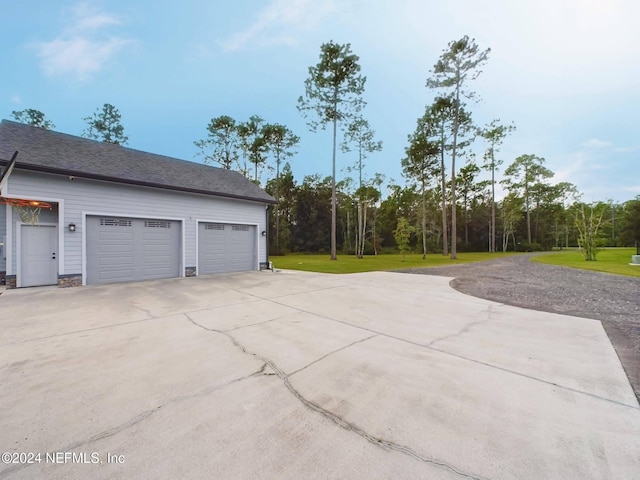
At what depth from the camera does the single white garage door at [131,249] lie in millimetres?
8172

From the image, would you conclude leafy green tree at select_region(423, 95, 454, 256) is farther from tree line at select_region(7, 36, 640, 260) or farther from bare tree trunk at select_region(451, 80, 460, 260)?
bare tree trunk at select_region(451, 80, 460, 260)

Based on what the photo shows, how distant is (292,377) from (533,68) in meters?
16.3

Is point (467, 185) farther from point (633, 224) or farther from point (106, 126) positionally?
point (106, 126)

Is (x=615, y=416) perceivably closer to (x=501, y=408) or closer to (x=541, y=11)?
(x=501, y=408)

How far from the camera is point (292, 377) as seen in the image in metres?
2.52

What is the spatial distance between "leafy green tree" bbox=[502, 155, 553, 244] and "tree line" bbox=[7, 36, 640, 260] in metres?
Answer: 0.14

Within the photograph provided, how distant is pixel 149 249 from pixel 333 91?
16889 mm

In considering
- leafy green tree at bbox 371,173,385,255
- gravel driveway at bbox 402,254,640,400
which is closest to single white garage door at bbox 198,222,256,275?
gravel driveway at bbox 402,254,640,400

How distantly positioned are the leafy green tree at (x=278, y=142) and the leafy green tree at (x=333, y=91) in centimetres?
786

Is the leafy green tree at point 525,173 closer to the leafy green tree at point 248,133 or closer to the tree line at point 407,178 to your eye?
the tree line at point 407,178

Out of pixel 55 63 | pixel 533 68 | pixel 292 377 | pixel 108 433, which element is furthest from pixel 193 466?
pixel 533 68

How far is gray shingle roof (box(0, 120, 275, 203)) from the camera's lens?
24.6 feet

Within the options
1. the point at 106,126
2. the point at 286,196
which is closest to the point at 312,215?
the point at 286,196

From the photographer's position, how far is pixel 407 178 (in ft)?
95.5
